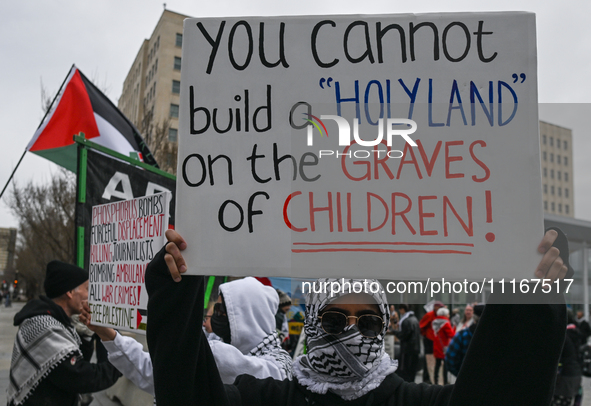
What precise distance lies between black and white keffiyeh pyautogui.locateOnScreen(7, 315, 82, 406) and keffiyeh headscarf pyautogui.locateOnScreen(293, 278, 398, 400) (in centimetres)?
210

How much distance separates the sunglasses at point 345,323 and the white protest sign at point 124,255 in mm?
975

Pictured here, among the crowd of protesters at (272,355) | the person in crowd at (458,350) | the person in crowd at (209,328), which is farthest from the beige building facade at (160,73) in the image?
the crowd of protesters at (272,355)

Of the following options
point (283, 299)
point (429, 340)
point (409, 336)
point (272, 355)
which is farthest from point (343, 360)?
point (429, 340)

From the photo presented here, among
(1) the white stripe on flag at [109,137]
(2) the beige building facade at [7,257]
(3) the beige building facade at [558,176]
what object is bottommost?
(2) the beige building facade at [7,257]

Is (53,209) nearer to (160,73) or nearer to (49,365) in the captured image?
(49,365)

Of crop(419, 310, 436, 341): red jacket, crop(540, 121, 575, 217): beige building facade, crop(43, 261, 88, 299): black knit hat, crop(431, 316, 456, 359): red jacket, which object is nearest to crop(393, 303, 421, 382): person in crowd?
crop(431, 316, 456, 359): red jacket

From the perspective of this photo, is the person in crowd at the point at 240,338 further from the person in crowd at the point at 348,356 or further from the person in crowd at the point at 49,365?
the person in crowd at the point at 348,356

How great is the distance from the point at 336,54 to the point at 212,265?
2.67 feet

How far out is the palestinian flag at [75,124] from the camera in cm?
520

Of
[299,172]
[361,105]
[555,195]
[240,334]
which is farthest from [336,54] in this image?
[555,195]

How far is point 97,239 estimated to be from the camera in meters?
3.09

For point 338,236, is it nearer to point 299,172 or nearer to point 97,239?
point 299,172

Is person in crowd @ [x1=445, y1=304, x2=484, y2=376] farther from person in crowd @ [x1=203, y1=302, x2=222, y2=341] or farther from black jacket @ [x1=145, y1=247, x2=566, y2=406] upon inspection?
black jacket @ [x1=145, y1=247, x2=566, y2=406]

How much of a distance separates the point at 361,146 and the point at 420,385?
0.89 metres
